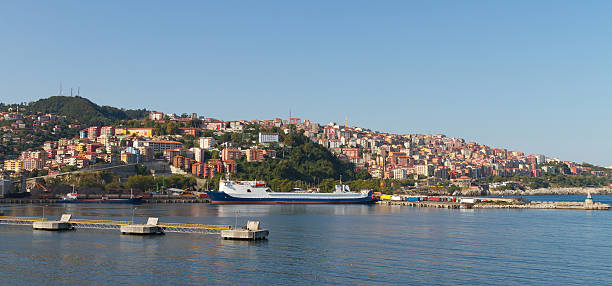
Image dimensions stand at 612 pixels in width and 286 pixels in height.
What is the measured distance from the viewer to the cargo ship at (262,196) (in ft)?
299

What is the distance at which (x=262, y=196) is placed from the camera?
92312mm

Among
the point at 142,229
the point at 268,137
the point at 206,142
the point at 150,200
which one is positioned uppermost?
the point at 268,137

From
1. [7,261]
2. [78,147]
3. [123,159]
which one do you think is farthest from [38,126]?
[7,261]

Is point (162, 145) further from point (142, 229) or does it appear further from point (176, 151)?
point (142, 229)

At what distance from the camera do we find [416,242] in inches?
1447

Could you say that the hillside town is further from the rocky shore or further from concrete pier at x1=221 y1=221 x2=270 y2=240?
concrete pier at x1=221 y1=221 x2=270 y2=240

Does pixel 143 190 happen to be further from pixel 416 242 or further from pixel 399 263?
pixel 399 263

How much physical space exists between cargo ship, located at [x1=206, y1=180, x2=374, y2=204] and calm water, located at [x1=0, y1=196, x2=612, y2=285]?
47.8 meters

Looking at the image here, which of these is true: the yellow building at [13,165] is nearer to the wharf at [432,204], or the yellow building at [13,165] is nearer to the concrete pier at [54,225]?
the wharf at [432,204]

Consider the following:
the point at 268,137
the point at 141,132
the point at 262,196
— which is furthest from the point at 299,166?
the point at 141,132

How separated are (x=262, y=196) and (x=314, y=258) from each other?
62.9 m

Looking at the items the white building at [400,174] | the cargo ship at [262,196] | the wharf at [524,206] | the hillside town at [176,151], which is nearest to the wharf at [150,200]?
the cargo ship at [262,196]

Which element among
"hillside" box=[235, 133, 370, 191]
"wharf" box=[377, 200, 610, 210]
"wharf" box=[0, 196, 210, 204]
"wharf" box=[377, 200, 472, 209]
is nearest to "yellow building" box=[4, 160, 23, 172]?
"wharf" box=[0, 196, 210, 204]

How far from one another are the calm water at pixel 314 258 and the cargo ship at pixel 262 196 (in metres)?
47.8
